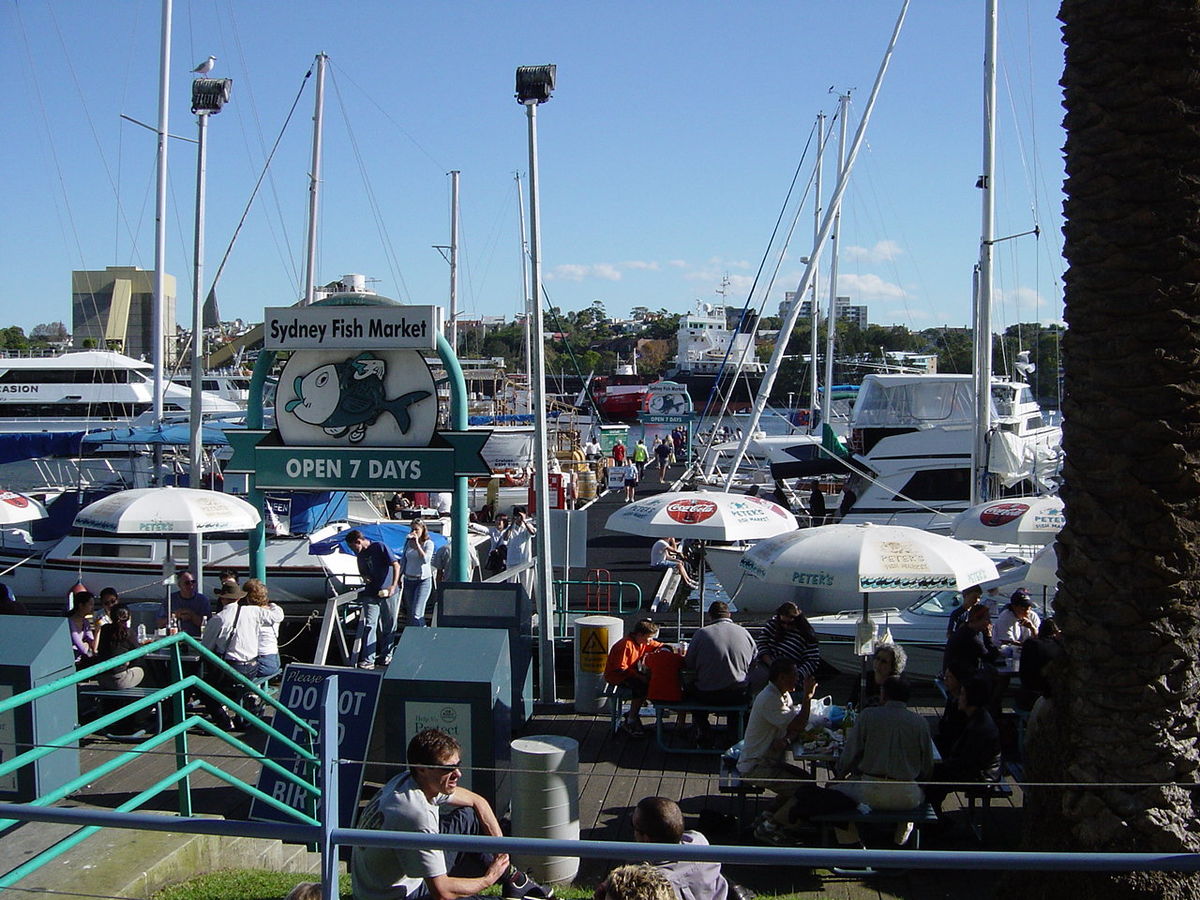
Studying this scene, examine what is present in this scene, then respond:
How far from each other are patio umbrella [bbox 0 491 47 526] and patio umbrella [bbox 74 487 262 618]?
9.13 ft

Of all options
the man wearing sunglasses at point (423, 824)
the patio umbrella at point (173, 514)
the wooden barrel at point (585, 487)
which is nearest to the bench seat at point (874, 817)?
the man wearing sunglasses at point (423, 824)

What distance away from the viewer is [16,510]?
1505cm

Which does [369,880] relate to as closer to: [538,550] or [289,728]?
[289,728]

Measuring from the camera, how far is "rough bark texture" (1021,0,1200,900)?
5.09 m

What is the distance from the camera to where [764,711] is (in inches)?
305

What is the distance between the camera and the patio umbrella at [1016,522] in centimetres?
1269

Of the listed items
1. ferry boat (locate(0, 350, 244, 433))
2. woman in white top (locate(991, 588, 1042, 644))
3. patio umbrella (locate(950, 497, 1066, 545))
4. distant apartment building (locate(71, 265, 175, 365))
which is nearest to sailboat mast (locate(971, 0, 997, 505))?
patio umbrella (locate(950, 497, 1066, 545))

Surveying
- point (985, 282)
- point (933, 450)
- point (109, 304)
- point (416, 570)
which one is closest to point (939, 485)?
point (933, 450)

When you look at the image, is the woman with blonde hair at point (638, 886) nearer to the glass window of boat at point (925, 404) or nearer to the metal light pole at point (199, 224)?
the metal light pole at point (199, 224)

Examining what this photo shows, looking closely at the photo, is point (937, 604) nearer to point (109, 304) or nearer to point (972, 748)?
point (972, 748)

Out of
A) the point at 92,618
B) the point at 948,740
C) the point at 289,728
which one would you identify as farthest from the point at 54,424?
the point at 948,740

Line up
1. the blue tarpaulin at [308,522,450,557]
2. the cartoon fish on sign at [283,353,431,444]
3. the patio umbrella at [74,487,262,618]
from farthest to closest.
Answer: the blue tarpaulin at [308,522,450,557] < the patio umbrella at [74,487,262,618] < the cartoon fish on sign at [283,353,431,444]

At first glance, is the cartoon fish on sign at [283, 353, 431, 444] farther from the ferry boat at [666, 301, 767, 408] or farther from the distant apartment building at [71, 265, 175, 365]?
the distant apartment building at [71, 265, 175, 365]

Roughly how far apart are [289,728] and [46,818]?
5.33m
